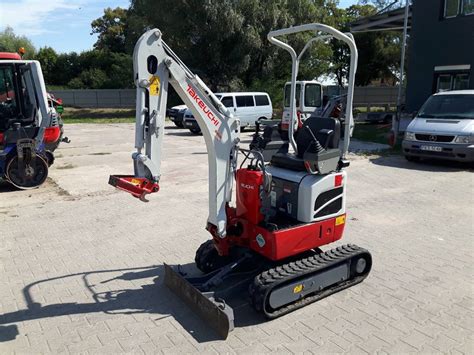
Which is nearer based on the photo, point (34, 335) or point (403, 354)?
point (403, 354)

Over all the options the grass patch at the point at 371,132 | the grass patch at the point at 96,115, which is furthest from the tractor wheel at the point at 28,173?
the grass patch at the point at 96,115

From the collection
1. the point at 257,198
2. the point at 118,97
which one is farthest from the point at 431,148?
the point at 118,97

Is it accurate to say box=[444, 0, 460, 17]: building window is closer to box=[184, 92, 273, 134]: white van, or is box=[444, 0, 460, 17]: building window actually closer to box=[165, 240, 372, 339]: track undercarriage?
box=[184, 92, 273, 134]: white van

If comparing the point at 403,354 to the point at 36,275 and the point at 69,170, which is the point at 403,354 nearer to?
the point at 36,275

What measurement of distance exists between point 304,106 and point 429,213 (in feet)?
29.4

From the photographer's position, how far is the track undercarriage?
3982 mm

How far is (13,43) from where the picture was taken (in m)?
48.7

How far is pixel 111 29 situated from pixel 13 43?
10984 mm

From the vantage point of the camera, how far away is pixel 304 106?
51.9 feet

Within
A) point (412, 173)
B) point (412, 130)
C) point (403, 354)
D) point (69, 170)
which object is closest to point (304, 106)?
point (412, 130)

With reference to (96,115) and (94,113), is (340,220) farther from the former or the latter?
(94,113)

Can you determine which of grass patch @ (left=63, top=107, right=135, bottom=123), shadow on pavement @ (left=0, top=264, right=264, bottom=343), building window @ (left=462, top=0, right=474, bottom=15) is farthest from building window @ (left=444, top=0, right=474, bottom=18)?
grass patch @ (left=63, top=107, right=135, bottom=123)

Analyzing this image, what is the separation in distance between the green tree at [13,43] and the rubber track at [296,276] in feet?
162

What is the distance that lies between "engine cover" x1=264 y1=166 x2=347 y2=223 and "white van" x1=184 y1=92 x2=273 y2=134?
49.8 ft
